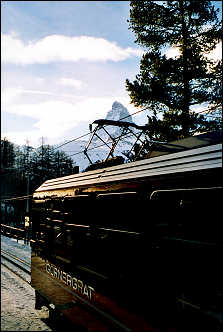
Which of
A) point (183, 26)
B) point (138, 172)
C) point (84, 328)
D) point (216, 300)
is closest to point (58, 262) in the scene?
point (84, 328)

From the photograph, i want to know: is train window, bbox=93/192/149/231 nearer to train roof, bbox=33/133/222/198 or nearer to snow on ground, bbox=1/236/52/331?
train roof, bbox=33/133/222/198

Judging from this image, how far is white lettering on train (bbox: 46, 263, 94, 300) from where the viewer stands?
4.67 m

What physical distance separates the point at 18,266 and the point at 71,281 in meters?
8.22

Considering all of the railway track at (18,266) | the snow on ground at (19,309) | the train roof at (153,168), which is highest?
the train roof at (153,168)

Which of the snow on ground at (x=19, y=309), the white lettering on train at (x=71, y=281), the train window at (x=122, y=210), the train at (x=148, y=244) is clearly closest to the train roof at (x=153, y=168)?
the train at (x=148, y=244)

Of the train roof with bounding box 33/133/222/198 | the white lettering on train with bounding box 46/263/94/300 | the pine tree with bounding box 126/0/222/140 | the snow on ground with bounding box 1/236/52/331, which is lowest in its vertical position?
the snow on ground with bounding box 1/236/52/331

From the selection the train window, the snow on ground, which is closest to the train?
the train window

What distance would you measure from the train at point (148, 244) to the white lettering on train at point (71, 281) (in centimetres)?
2

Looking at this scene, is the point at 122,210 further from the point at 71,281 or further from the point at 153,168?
the point at 71,281

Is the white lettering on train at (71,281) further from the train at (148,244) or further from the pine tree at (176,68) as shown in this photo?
the pine tree at (176,68)

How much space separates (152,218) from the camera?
3.37 m

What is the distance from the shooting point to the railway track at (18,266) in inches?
433

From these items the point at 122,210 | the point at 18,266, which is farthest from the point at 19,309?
the point at 18,266

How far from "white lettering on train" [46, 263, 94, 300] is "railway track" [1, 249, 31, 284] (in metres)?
4.32
